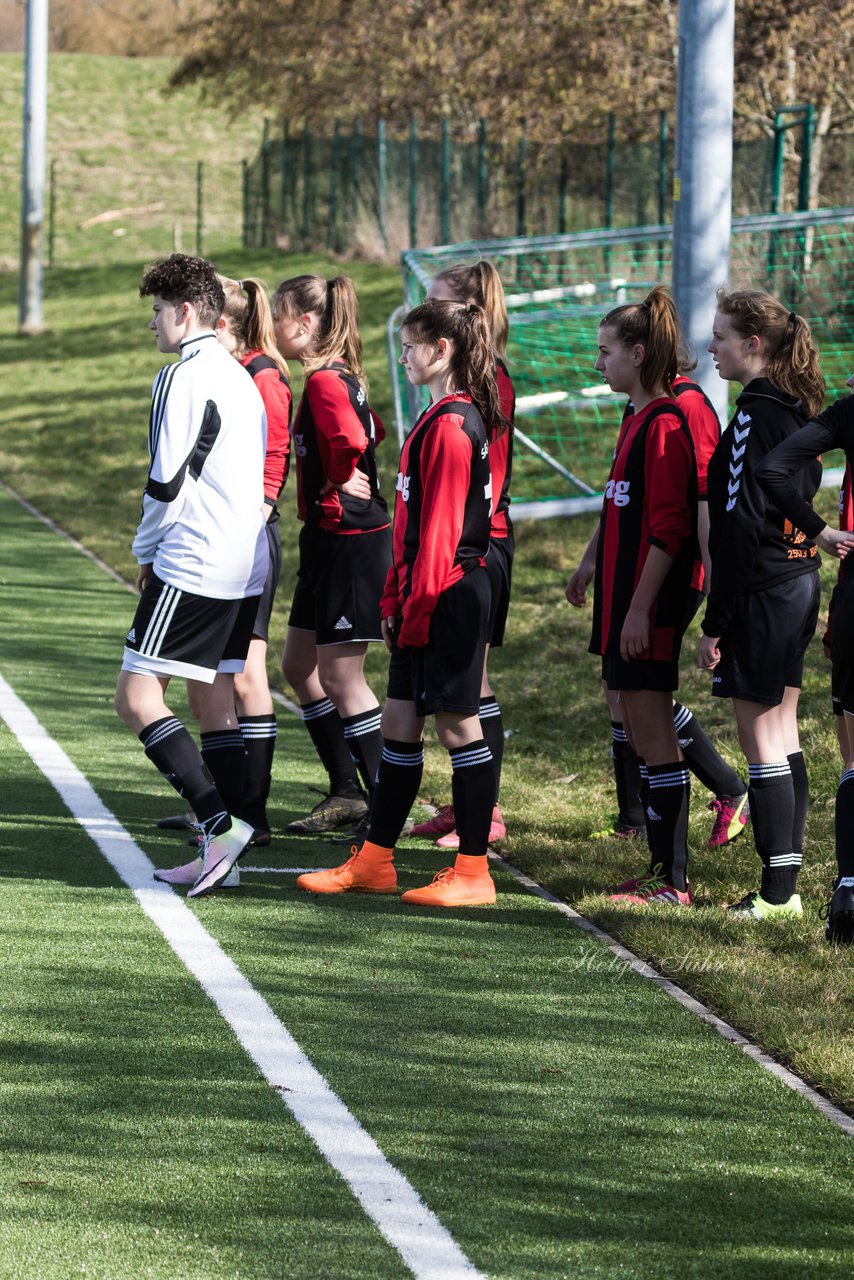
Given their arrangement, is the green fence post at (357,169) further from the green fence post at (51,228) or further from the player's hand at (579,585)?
the player's hand at (579,585)

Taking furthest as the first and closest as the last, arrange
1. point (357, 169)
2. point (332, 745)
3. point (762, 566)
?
point (357, 169) → point (332, 745) → point (762, 566)

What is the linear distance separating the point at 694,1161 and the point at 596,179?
21.0 meters

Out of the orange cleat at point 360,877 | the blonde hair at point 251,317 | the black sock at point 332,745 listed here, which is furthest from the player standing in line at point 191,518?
the black sock at point 332,745

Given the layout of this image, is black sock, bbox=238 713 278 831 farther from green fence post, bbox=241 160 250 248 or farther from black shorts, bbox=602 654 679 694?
green fence post, bbox=241 160 250 248

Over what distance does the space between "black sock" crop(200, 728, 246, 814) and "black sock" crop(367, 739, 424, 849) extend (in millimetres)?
582

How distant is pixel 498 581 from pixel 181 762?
136cm

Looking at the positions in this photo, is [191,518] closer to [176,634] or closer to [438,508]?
[176,634]

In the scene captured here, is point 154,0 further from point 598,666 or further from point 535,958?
point 535,958

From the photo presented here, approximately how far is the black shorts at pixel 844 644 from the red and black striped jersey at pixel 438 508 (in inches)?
46.8

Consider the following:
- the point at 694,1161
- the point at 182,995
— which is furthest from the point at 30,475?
the point at 694,1161

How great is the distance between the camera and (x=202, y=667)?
5.58 metres

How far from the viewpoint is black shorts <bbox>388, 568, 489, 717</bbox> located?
18.3ft

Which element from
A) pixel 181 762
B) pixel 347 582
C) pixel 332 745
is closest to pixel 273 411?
pixel 347 582

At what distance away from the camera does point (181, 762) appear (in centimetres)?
563
